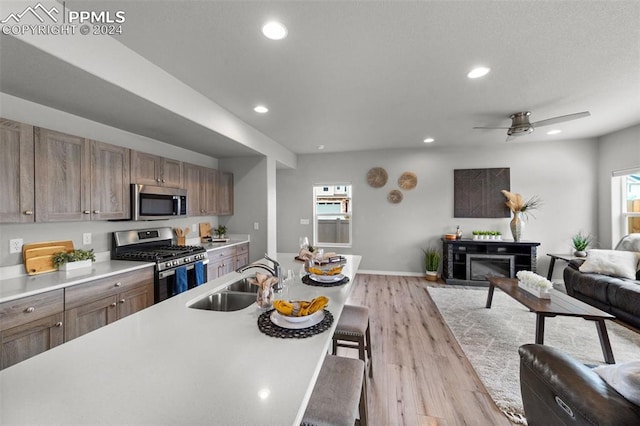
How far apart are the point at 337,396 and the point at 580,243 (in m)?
5.48

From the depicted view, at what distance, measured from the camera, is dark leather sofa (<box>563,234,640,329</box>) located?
9.05 ft

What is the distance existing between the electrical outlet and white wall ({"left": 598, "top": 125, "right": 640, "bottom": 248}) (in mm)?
7492

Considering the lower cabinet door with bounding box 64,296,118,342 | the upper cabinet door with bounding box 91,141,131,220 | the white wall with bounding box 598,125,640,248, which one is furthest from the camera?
the white wall with bounding box 598,125,640,248

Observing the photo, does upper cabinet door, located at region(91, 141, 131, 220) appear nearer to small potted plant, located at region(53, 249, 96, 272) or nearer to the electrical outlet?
small potted plant, located at region(53, 249, 96, 272)

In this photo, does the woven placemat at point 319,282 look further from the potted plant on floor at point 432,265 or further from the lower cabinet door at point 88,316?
the potted plant on floor at point 432,265

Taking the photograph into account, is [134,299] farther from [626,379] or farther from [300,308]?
[626,379]

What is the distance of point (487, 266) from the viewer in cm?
464

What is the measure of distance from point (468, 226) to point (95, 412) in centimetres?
561

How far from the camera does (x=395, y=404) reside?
1.84 metres

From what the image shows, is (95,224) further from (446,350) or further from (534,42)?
(534,42)

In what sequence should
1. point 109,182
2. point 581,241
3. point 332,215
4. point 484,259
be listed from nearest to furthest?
point 109,182, point 581,241, point 484,259, point 332,215

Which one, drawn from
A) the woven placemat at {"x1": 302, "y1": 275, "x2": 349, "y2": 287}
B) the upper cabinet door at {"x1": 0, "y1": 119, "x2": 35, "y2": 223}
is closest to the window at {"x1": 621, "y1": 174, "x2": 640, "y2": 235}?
the woven placemat at {"x1": 302, "y1": 275, "x2": 349, "y2": 287}

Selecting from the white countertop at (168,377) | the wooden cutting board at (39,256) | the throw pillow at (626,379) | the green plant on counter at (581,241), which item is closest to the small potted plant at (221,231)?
the wooden cutting board at (39,256)

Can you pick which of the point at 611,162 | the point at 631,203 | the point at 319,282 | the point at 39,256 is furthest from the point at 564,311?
the point at 39,256
